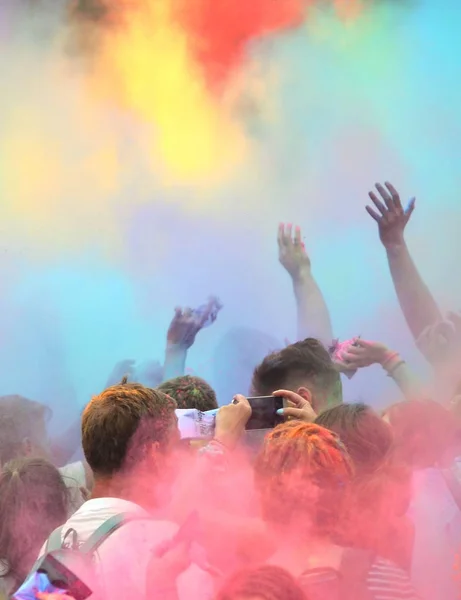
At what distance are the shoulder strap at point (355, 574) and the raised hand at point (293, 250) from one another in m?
2.11

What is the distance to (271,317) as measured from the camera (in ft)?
9.83

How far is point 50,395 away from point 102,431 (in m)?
1.95

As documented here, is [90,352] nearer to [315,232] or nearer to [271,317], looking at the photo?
[271,317]

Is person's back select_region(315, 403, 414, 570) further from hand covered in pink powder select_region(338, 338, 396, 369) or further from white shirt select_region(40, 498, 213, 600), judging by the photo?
hand covered in pink powder select_region(338, 338, 396, 369)

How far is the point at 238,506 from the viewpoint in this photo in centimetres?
122

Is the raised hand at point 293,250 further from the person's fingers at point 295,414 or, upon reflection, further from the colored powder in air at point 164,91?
the person's fingers at point 295,414

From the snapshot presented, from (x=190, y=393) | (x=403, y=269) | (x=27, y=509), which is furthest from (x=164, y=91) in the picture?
(x=27, y=509)

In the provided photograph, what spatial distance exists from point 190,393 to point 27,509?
0.43 metres

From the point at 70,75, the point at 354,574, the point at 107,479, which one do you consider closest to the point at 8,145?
the point at 70,75

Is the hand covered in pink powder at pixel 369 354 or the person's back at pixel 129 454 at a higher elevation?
the hand covered in pink powder at pixel 369 354

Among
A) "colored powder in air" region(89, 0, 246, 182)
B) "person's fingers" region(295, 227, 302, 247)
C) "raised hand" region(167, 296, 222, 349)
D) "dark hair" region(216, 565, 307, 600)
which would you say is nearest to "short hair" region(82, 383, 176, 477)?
"dark hair" region(216, 565, 307, 600)

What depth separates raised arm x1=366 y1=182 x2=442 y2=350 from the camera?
273 centimetres

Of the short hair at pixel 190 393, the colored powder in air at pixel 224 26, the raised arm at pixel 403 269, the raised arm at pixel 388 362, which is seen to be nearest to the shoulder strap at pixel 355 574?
the short hair at pixel 190 393

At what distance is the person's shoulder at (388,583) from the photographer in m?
0.94
